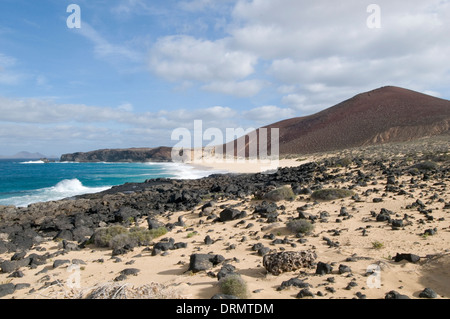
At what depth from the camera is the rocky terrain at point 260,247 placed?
5574 millimetres

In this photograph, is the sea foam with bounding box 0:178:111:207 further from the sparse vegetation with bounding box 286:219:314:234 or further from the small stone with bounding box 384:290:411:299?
the small stone with bounding box 384:290:411:299

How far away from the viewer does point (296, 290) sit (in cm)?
550

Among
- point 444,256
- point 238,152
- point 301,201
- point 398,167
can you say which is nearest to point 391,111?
point 238,152

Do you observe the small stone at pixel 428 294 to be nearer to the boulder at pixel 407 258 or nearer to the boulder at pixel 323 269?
the boulder at pixel 407 258

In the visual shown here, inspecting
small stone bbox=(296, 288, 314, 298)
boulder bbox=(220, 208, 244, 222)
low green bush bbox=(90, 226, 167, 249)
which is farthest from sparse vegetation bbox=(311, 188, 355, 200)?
small stone bbox=(296, 288, 314, 298)

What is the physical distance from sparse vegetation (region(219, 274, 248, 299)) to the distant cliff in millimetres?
114619

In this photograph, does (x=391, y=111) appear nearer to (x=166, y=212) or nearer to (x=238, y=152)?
(x=238, y=152)

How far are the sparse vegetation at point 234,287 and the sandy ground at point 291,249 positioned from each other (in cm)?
20

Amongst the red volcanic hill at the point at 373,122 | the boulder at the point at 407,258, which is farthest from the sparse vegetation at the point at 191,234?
the red volcanic hill at the point at 373,122

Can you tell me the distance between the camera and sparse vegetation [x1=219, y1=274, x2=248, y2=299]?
17.3 feet

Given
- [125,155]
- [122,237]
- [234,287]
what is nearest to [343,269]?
[234,287]

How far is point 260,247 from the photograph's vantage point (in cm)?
800

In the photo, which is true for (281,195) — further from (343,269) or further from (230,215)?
(343,269)

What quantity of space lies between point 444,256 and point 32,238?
1242 centimetres
